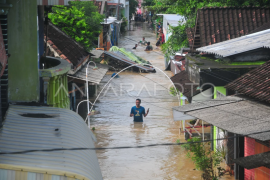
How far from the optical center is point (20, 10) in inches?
309

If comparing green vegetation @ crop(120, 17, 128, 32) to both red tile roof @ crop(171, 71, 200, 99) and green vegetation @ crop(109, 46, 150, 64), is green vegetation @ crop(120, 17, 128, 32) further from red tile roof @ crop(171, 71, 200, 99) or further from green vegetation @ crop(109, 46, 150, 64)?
red tile roof @ crop(171, 71, 200, 99)

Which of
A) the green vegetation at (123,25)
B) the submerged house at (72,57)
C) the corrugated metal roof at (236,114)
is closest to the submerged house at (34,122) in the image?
the corrugated metal roof at (236,114)

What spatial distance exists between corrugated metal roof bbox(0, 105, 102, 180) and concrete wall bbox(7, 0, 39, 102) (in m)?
0.65

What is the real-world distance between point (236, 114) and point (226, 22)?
8024 millimetres

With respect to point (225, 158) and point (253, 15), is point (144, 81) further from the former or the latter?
point (225, 158)

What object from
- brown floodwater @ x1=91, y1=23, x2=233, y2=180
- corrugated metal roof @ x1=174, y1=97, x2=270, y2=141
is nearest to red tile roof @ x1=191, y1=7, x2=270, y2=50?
brown floodwater @ x1=91, y1=23, x2=233, y2=180

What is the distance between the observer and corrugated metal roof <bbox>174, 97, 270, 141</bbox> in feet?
22.6

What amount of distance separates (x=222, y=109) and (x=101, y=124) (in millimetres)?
8800

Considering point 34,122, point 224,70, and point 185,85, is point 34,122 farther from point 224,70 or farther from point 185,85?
point 185,85

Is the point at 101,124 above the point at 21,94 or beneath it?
beneath

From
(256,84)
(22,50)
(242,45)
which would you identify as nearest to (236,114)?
(256,84)

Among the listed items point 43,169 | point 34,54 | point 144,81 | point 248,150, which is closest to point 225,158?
point 248,150

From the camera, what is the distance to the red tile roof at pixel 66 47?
53.6ft

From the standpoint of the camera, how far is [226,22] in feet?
50.4
